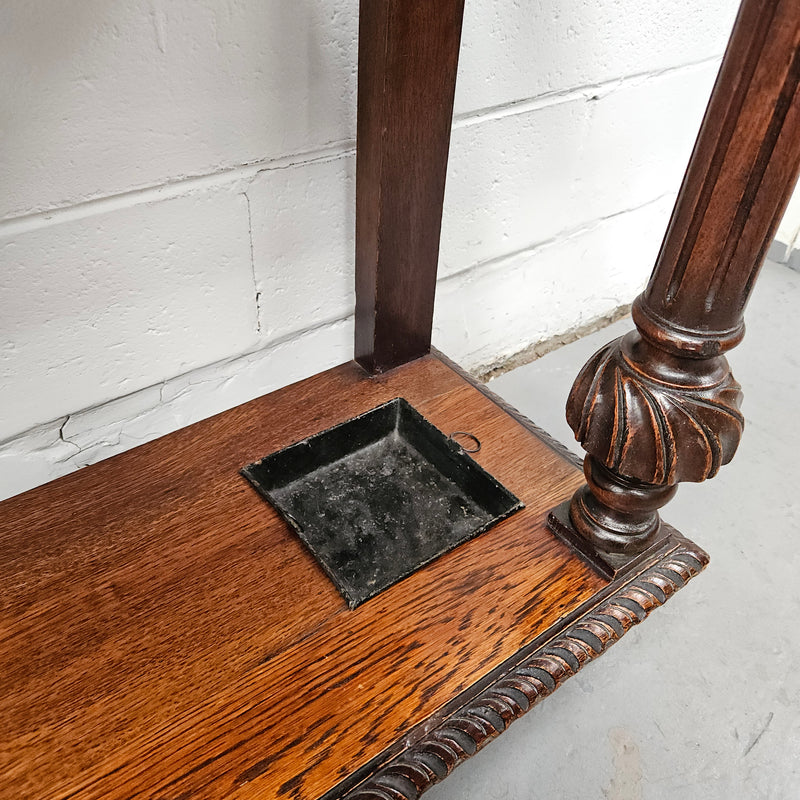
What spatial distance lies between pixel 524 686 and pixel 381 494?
0.31 m

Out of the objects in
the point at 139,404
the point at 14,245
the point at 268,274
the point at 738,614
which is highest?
the point at 14,245

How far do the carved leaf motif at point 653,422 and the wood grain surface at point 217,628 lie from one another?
206mm

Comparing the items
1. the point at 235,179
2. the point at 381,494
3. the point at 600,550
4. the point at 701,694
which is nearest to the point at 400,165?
the point at 235,179

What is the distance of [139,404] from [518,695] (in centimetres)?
65

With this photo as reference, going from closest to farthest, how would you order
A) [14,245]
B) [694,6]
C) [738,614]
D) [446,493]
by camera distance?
1. [14,245]
2. [446,493]
3. [738,614]
4. [694,6]

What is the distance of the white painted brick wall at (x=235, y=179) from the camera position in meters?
0.73

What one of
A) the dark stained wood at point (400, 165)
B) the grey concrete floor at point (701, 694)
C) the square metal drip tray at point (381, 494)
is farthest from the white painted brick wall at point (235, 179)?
the grey concrete floor at point (701, 694)

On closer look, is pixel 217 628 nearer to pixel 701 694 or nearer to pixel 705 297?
pixel 705 297

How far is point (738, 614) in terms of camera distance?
43.5 inches

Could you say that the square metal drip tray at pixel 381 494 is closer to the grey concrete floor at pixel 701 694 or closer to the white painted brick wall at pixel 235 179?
the white painted brick wall at pixel 235 179

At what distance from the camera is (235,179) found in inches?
34.0

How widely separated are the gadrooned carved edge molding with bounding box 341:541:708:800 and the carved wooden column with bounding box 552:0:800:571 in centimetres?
11

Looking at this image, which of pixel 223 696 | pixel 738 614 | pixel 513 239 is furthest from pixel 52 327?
pixel 738 614

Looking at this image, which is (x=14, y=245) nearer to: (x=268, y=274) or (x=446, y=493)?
(x=268, y=274)
